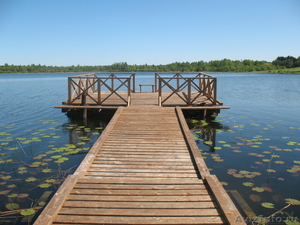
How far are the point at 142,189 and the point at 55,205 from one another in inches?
49.5

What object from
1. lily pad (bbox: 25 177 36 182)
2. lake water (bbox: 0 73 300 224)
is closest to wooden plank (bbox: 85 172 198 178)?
lake water (bbox: 0 73 300 224)

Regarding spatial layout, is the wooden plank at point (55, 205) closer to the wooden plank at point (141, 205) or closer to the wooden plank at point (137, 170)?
the wooden plank at point (141, 205)

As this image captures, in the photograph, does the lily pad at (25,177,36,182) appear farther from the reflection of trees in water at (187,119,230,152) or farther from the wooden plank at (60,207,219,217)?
the reflection of trees in water at (187,119,230,152)

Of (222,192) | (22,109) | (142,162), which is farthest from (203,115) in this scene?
(22,109)

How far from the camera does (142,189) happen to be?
→ 13.5ft

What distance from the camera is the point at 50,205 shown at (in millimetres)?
3576

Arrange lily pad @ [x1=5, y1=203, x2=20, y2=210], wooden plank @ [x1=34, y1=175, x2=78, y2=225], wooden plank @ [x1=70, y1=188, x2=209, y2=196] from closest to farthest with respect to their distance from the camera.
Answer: wooden plank @ [x1=34, y1=175, x2=78, y2=225] < wooden plank @ [x1=70, y1=188, x2=209, y2=196] < lily pad @ [x1=5, y1=203, x2=20, y2=210]

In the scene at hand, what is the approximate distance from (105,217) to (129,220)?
31 cm

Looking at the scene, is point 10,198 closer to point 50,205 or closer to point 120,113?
point 50,205

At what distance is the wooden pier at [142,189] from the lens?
11.2ft

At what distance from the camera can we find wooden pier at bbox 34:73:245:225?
3402mm

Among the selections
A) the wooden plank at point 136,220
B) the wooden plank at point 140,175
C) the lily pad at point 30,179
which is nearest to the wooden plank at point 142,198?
the wooden plank at point 136,220

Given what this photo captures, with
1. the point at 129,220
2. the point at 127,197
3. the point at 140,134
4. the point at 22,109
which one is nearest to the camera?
the point at 129,220

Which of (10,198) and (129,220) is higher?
(129,220)
